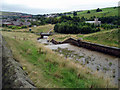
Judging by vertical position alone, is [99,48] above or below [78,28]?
below

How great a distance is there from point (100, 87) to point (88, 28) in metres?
31.0

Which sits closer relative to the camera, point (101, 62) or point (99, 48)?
point (101, 62)

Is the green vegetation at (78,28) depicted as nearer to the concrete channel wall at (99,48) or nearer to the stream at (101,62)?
the concrete channel wall at (99,48)

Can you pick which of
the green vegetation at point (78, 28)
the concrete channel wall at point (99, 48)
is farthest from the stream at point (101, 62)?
the green vegetation at point (78, 28)

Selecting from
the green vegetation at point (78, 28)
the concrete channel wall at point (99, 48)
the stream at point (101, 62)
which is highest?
the green vegetation at point (78, 28)

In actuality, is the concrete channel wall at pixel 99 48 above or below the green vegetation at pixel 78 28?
below

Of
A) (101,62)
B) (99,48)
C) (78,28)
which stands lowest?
(101,62)

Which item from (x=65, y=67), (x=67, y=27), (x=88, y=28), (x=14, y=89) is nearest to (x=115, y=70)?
(x=65, y=67)

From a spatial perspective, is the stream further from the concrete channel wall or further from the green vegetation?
the green vegetation

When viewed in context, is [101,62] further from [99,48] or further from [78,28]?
[78,28]

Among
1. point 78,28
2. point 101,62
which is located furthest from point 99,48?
point 78,28

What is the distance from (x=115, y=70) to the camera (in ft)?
30.9

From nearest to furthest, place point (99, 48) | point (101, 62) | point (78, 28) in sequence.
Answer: point (101, 62), point (99, 48), point (78, 28)

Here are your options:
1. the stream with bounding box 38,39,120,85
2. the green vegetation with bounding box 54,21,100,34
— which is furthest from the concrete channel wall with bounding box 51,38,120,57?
the green vegetation with bounding box 54,21,100,34
